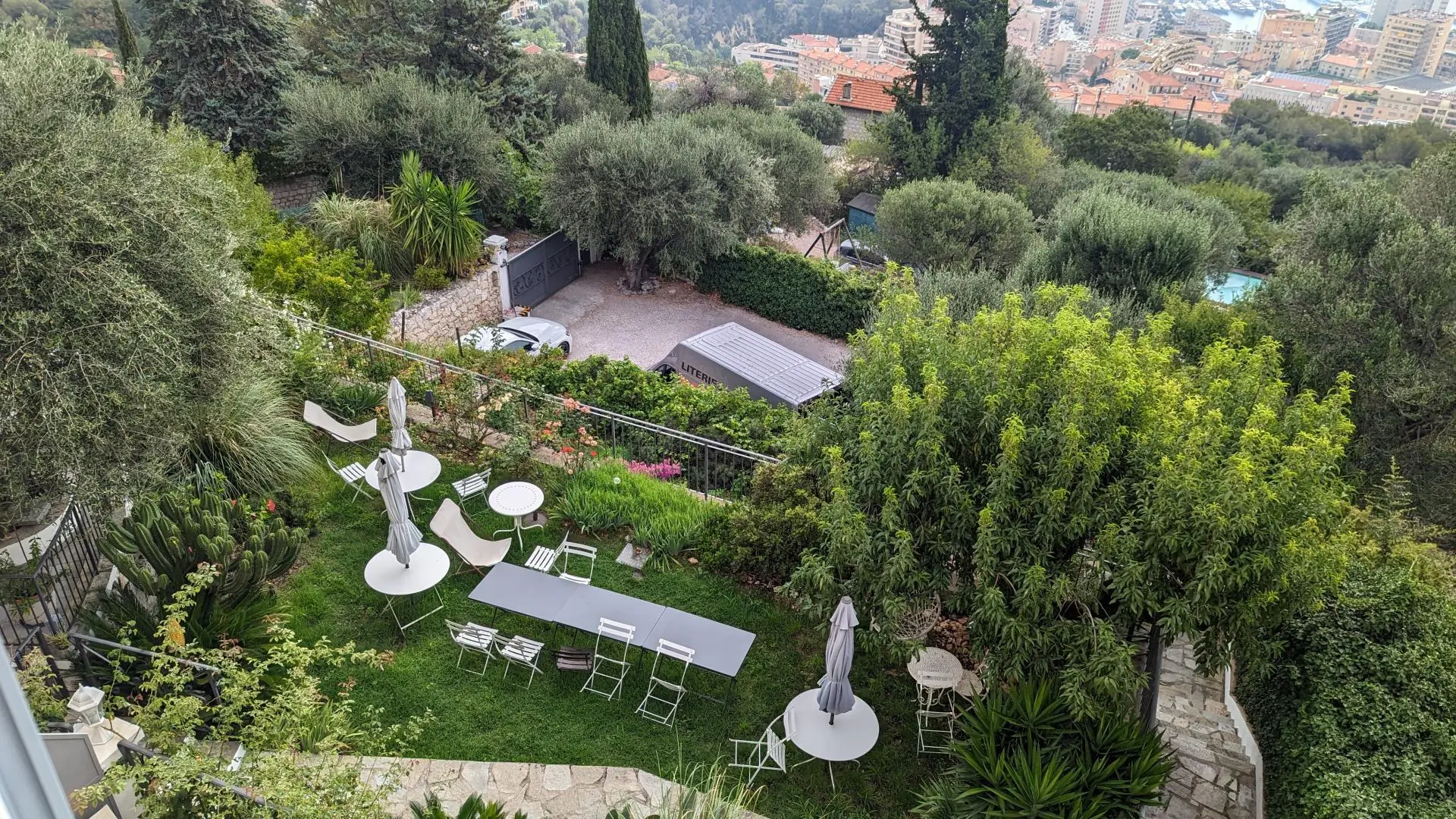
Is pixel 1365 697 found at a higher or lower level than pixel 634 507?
higher

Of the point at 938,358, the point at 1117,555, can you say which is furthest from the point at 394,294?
the point at 1117,555

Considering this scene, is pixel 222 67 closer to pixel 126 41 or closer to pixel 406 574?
pixel 126 41

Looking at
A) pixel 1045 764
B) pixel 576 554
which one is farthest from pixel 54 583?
pixel 1045 764

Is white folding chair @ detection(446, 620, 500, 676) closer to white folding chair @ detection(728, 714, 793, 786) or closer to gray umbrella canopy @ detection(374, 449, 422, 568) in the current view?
gray umbrella canopy @ detection(374, 449, 422, 568)

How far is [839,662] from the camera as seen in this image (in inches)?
295

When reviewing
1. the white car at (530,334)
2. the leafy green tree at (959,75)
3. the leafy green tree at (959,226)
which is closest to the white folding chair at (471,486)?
the white car at (530,334)

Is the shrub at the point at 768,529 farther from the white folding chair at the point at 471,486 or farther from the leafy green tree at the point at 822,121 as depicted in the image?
the leafy green tree at the point at 822,121

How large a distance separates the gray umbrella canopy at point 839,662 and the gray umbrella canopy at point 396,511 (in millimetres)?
4396

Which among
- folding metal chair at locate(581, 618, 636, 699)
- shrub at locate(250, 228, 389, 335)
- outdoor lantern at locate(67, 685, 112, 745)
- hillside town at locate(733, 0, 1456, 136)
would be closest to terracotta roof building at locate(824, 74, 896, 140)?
hillside town at locate(733, 0, 1456, 136)

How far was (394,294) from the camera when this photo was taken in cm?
1872

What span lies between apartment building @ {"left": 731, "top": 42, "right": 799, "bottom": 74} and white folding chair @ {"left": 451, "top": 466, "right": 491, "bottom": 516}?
133910mm

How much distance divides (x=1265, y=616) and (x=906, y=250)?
1895cm

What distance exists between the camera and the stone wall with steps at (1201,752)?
8031 millimetres

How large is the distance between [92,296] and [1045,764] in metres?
9.30
